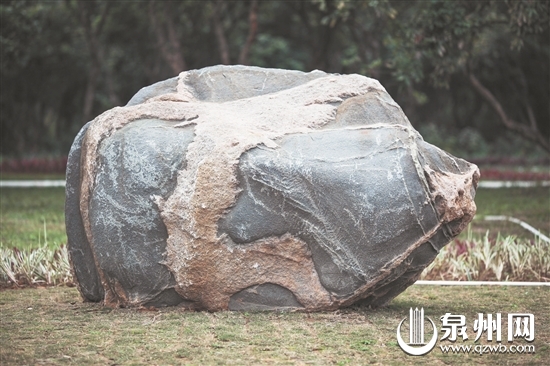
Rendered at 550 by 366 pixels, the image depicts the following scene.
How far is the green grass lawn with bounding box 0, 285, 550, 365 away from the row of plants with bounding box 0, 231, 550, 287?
93 centimetres

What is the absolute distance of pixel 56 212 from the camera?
1264 centimetres

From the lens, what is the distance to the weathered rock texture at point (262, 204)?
19.3 ft

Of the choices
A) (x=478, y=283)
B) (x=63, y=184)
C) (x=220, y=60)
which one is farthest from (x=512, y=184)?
(x=220, y=60)

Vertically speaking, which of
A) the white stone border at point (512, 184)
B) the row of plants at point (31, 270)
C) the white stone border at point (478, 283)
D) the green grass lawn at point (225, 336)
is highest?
the green grass lawn at point (225, 336)

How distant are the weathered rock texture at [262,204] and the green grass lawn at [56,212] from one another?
2923mm

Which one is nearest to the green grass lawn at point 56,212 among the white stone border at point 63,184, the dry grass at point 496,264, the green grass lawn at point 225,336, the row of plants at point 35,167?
the white stone border at point 63,184

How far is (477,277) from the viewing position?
846 cm

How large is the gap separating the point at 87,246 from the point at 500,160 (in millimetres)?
19910

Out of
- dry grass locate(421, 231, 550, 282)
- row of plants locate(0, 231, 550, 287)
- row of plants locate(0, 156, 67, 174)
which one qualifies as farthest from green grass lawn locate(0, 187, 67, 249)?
row of plants locate(0, 156, 67, 174)

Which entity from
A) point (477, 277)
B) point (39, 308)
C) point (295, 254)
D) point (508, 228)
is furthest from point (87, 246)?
point (508, 228)

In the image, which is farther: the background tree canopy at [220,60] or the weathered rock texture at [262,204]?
the background tree canopy at [220,60]

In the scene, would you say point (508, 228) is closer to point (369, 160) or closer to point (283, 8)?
point (369, 160)

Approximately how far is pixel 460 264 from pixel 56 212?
21.4 ft

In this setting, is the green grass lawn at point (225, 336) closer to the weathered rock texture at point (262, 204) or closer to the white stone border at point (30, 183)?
the weathered rock texture at point (262, 204)
